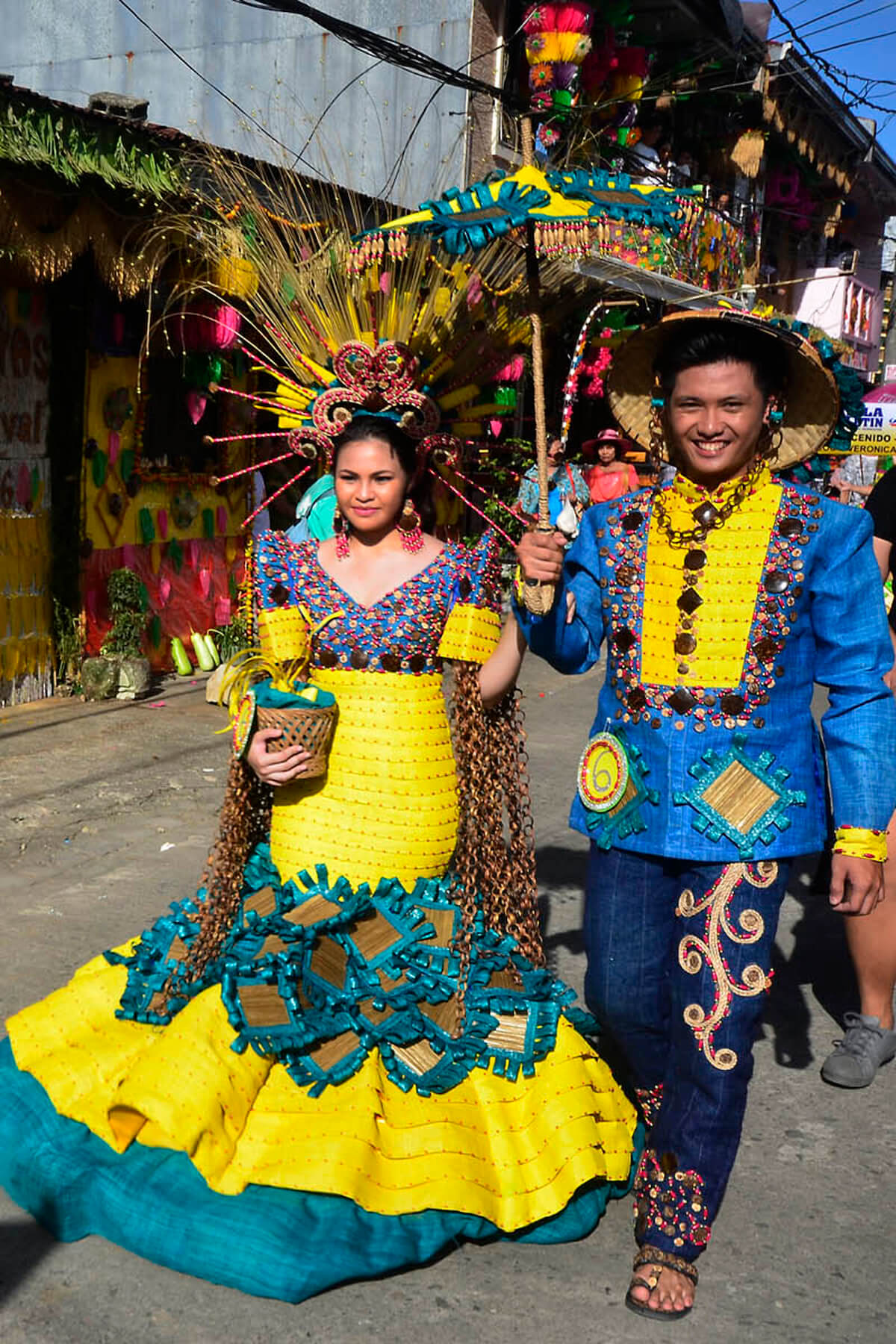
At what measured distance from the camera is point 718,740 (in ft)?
8.61

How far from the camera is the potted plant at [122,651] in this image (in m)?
8.01

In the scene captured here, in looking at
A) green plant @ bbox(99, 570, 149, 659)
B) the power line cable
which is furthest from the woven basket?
green plant @ bbox(99, 570, 149, 659)

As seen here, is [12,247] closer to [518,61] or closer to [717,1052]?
[717,1052]

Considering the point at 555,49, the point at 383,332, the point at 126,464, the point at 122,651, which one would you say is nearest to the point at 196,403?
the point at 126,464

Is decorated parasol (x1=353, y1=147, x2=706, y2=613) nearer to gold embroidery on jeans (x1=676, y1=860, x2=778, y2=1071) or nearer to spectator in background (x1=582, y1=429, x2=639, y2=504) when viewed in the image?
gold embroidery on jeans (x1=676, y1=860, x2=778, y2=1071)

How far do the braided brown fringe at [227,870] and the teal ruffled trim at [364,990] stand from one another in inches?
1.1

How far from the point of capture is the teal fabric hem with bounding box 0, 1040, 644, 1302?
→ 2508 millimetres

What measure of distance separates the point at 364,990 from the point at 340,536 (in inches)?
40.6

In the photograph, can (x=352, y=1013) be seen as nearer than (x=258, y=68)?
Yes

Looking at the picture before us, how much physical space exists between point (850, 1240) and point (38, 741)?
5174mm

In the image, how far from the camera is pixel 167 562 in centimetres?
897

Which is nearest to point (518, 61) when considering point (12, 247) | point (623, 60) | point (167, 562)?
point (623, 60)

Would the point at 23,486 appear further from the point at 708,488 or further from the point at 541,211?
the point at 708,488

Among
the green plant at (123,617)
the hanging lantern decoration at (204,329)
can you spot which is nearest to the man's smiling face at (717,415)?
the hanging lantern decoration at (204,329)
